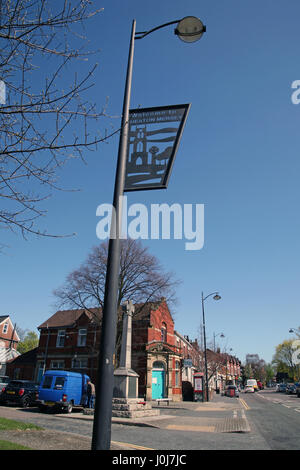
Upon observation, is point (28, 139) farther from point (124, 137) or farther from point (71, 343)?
point (71, 343)

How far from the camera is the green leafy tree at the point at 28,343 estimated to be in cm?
8542

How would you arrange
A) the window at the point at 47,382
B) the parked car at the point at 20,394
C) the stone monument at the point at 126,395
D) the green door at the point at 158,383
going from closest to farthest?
the stone monument at the point at 126,395
the window at the point at 47,382
the parked car at the point at 20,394
the green door at the point at 158,383

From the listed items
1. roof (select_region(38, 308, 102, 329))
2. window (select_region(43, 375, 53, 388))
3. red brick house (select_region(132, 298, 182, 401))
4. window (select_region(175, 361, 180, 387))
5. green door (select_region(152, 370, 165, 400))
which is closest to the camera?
window (select_region(43, 375, 53, 388))

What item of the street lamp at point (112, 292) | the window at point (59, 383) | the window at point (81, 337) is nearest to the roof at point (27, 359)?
the window at point (81, 337)

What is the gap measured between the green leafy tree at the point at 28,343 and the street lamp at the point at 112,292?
90407 millimetres

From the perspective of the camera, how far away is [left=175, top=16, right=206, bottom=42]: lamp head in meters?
5.26

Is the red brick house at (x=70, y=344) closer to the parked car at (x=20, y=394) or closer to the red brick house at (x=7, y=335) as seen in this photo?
the parked car at (x=20, y=394)

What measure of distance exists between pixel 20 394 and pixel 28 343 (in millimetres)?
75481

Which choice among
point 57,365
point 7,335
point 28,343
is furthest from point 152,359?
point 28,343

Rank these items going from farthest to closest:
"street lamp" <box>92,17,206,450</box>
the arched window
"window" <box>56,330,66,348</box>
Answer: "window" <box>56,330,66,348</box>, the arched window, "street lamp" <box>92,17,206,450</box>

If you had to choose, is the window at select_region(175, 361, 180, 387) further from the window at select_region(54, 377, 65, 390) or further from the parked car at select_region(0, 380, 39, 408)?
the window at select_region(54, 377, 65, 390)

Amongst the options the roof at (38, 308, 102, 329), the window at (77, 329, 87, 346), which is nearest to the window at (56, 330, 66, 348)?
the roof at (38, 308, 102, 329)

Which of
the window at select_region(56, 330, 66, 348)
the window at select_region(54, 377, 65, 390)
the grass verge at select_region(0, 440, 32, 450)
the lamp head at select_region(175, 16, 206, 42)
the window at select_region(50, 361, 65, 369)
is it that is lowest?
the grass verge at select_region(0, 440, 32, 450)
